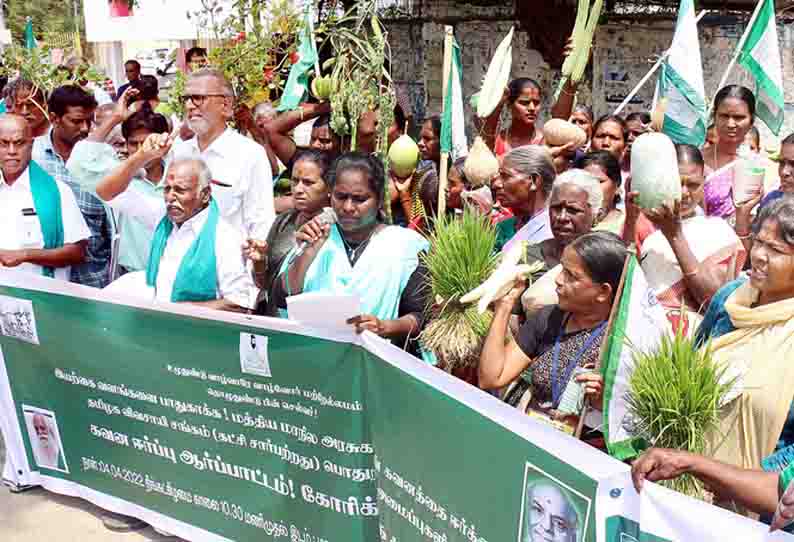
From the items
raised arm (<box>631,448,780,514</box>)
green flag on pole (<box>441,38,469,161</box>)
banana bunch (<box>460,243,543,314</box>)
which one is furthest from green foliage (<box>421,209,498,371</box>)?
green flag on pole (<box>441,38,469,161</box>)

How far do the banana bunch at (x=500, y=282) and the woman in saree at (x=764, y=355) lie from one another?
726mm

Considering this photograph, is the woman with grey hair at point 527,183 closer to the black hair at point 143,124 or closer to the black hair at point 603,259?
the black hair at point 603,259

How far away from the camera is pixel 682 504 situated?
219 centimetres

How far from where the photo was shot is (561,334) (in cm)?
315

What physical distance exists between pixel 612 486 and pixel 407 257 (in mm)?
1656

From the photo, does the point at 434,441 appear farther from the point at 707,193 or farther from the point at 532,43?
the point at 532,43

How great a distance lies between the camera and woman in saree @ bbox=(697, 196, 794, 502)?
2.47m

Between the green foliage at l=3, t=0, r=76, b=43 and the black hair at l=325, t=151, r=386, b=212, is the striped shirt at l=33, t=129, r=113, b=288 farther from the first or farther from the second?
the green foliage at l=3, t=0, r=76, b=43

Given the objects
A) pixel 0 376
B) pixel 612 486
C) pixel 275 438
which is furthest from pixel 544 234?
pixel 0 376

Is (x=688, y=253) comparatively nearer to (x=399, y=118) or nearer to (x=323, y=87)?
(x=323, y=87)

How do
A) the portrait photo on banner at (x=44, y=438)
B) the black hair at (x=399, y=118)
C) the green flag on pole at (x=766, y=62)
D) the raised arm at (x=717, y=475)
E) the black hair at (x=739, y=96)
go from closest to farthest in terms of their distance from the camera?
the raised arm at (x=717, y=475) → the portrait photo on banner at (x=44, y=438) → the black hair at (x=739, y=96) → the green flag on pole at (x=766, y=62) → the black hair at (x=399, y=118)

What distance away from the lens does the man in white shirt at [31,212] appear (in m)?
4.74

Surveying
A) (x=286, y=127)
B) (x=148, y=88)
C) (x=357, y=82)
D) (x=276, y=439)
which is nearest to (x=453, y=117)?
(x=357, y=82)

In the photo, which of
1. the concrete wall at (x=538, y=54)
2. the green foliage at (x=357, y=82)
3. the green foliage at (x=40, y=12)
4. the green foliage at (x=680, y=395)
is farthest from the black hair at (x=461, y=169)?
the green foliage at (x=40, y=12)
